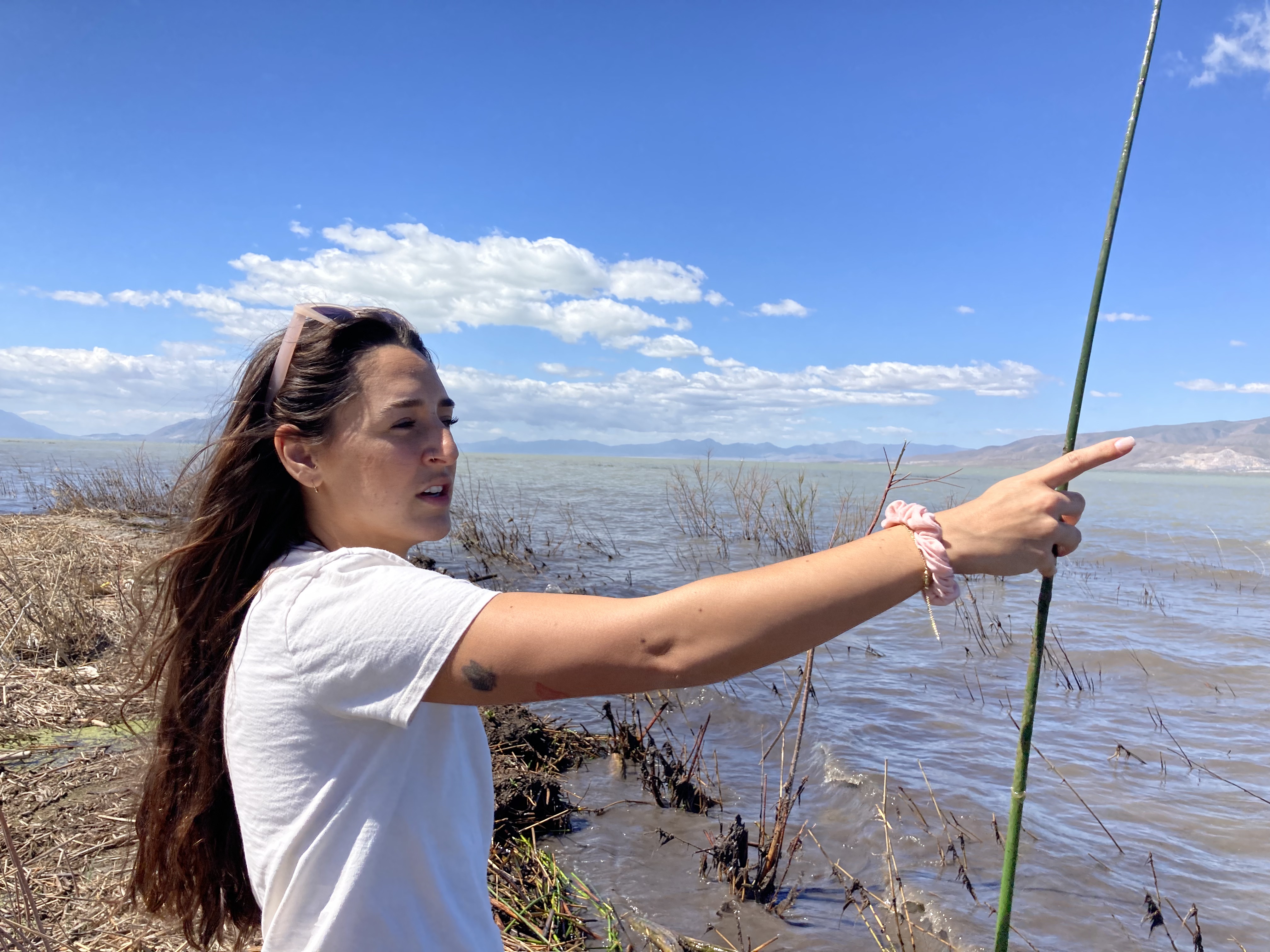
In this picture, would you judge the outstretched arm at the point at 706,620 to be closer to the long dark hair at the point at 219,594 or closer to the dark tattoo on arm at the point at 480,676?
the dark tattoo on arm at the point at 480,676

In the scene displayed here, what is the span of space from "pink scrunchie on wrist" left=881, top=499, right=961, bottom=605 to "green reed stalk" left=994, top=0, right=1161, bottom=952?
0.40 feet

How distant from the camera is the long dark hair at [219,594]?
1.31 meters

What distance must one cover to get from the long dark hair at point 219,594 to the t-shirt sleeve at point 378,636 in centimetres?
31

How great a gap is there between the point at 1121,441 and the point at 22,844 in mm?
3980

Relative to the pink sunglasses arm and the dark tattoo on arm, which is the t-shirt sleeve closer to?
the dark tattoo on arm

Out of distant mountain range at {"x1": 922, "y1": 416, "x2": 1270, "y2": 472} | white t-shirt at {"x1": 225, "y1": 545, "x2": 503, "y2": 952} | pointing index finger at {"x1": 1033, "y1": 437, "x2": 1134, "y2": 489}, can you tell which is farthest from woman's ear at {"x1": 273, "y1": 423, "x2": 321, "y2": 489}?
distant mountain range at {"x1": 922, "y1": 416, "x2": 1270, "y2": 472}

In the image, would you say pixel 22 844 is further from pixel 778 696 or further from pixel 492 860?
pixel 778 696

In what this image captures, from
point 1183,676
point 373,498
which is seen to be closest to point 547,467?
point 1183,676

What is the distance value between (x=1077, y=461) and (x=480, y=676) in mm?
854

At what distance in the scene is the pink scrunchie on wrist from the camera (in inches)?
38.3

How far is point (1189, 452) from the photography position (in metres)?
154

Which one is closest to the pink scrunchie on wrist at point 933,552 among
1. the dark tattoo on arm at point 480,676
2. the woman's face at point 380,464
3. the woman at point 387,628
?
the woman at point 387,628

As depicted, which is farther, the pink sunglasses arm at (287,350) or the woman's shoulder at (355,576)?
the pink sunglasses arm at (287,350)

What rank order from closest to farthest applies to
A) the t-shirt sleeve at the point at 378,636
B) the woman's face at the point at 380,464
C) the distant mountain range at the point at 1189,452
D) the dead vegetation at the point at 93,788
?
the t-shirt sleeve at the point at 378,636 → the woman's face at the point at 380,464 → the dead vegetation at the point at 93,788 → the distant mountain range at the point at 1189,452
